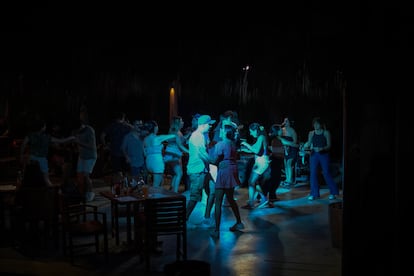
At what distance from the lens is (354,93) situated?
12.1 ft

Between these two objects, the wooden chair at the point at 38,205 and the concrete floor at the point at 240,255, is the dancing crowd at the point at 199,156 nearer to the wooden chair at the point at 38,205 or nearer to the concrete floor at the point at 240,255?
the concrete floor at the point at 240,255

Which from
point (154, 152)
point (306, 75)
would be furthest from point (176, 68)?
point (306, 75)

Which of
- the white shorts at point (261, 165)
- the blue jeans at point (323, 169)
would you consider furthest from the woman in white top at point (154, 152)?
the blue jeans at point (323, 169)

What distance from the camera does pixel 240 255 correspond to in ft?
19.4

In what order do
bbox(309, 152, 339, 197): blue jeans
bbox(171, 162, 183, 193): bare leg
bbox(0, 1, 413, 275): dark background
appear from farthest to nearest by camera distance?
bbox(309, 152, 339, 197): blue jeans → bbox(171, 162, 183, 193): bare leg → bbox(0, 1, 413, 275): dark background

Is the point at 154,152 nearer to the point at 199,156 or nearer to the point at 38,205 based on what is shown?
the point at 199,156

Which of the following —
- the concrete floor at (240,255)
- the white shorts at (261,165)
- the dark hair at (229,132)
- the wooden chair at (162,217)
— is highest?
the dark hair at (229,132)

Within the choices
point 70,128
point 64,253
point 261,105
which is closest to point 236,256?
point 64,253

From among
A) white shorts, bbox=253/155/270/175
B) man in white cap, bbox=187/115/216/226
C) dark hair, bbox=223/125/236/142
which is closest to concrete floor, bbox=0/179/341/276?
man in white cap, bbox=187/115/216/226

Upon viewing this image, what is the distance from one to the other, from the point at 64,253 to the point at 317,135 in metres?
5.65

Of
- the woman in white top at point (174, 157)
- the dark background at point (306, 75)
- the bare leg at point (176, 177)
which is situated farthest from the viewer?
the bare leg at point (176, 177)

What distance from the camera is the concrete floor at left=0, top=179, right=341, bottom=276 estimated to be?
5383 mm

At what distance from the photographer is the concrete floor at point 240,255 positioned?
5.38 m

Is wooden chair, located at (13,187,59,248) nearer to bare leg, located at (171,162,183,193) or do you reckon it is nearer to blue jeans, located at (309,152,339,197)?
bare leg, located at (171,162,183,193)
